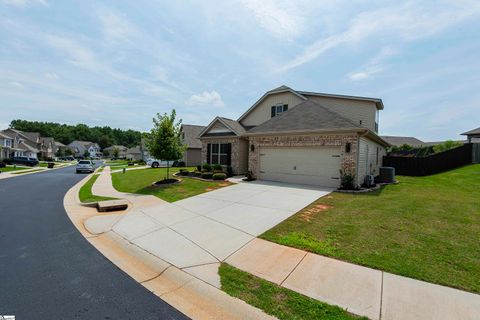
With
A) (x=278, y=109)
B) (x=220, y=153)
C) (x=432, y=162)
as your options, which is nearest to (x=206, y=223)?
(x=220, y=153)

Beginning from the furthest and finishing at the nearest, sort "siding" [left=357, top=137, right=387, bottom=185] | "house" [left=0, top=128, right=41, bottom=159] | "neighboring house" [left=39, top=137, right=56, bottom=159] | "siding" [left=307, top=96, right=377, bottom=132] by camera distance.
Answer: "neighboring house" [left=39, top=137, right=56, bottom=159]
"house" [left=0, top=128, right=41, bottom=159]
"siding" [left=307, top=96, right=377, bottom=132]
"siding" [left=357, top=137, right=387, bottom=185]

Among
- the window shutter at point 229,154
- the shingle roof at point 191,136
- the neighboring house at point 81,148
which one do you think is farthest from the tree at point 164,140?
the neighboring house at point 81,148

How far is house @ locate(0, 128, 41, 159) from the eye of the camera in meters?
45.7

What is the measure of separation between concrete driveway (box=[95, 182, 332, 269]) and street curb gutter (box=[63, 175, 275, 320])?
25cm

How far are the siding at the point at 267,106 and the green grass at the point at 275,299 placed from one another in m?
16.7

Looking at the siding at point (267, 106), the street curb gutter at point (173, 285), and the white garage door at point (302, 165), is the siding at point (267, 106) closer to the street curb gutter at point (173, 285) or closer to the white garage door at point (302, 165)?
the white garage door at point (302, 165)

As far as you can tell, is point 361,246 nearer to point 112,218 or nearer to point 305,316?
point 305,316

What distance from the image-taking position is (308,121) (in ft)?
45.2

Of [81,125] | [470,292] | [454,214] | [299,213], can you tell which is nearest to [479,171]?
[454,214]

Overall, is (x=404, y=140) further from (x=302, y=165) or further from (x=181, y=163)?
(x=302, y=165)

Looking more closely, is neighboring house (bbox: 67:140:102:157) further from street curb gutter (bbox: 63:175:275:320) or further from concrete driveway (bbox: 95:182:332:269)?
street curb gutter (bbox: 63:175:275:320)

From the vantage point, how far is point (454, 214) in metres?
6.87

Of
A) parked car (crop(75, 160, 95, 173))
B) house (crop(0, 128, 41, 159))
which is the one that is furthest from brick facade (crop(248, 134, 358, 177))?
house (crop(0, 128, 41, 159))

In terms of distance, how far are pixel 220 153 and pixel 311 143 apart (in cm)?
840
